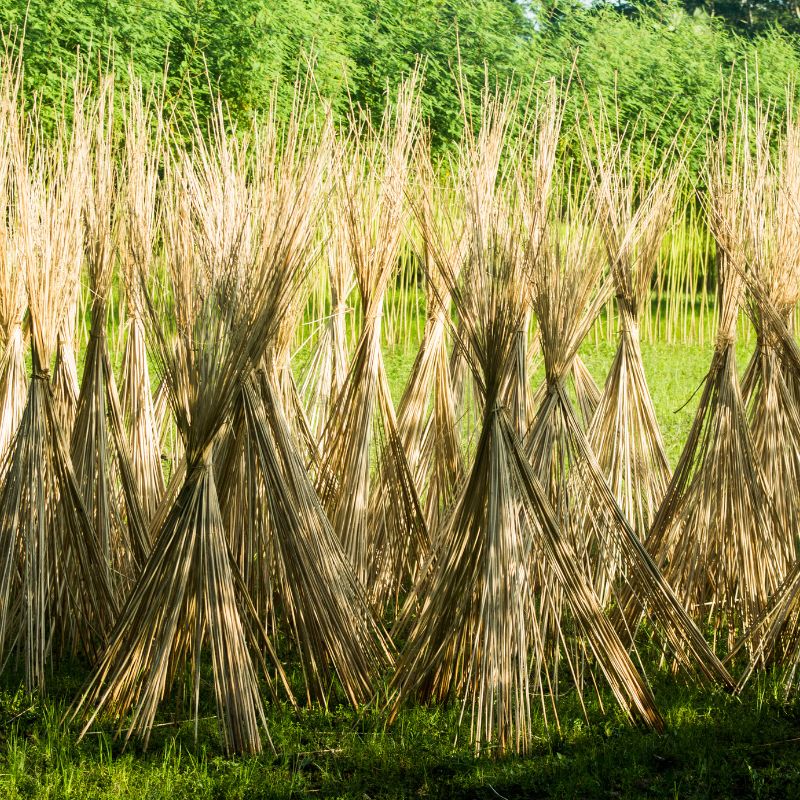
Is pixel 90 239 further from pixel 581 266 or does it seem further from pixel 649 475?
pixel 649 475

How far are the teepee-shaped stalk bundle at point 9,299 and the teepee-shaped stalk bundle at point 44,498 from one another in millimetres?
34

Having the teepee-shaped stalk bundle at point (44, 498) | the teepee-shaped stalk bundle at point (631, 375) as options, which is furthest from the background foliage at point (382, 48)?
the teepee-shaped stalk bundle at point (44, 498)

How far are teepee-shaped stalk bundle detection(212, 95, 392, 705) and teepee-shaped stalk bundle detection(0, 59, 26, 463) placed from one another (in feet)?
2.37

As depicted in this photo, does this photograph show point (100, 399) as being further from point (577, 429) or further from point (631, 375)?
point (631, 375)

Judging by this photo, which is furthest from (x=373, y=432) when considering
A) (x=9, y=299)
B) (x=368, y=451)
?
(x=9, y=299)

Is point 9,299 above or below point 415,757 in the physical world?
above

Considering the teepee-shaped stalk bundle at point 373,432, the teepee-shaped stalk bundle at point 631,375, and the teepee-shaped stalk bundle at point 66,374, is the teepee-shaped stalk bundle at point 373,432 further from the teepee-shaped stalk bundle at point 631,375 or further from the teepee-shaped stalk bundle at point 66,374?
the teepee-shaped stalk bundle at point 66,374

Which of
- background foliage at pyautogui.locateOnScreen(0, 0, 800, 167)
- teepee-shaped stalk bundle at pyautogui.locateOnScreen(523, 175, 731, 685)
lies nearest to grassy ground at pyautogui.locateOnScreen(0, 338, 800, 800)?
teepee-shaped stalk bundle at pyautogui.locateOnScreen(523, 175, 731, 685)

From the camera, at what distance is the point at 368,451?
3.06 meters

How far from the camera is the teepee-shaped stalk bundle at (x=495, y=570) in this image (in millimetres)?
2436

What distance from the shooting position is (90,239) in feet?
9.89

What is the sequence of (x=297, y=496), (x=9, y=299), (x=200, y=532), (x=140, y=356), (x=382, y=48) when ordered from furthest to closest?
(x=382, y=48) < (x=140, y=356) < (x=9, y=299) < (x=297, y=496) < (x=200, y=532)

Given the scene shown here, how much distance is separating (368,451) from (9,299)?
110 centimetres

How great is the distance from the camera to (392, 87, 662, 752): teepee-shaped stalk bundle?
244 centimetres
